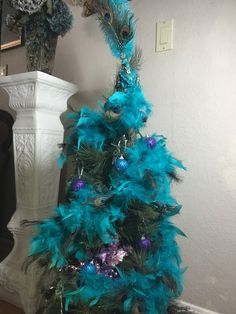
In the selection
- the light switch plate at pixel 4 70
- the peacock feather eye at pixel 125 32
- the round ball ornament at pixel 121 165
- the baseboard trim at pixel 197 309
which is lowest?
the baseboard trim at pixel 197 309

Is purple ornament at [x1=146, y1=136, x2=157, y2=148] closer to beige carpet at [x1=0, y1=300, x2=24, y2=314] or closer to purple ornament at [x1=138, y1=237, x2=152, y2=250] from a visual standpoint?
purple ornament at [x1=138, y1=237, x2=152, y2=250]

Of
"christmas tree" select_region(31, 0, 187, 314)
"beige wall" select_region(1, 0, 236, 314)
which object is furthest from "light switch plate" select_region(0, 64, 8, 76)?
"christmas tree" select_region(31, 0, 187, 314)

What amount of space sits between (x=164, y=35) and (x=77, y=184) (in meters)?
0.69

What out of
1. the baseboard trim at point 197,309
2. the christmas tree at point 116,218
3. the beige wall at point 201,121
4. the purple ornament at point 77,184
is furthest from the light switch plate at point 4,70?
the baseboard trim at point 197,309

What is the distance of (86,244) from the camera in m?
0.70

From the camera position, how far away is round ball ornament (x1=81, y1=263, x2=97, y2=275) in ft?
2.26

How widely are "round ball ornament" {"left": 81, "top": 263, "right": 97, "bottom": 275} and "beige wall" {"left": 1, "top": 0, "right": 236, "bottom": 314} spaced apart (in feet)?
1.47

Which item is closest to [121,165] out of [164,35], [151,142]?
[151,142]

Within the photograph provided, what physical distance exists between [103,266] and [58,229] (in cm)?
16

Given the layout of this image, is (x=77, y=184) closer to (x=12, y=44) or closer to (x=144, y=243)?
(x=144, y=243)

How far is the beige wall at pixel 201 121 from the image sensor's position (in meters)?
0.92

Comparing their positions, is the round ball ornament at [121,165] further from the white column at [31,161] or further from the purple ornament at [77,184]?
the white column at [31,161]

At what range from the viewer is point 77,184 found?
75 centimetres

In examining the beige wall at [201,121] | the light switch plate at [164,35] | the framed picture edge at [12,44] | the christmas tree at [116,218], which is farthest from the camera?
the framed picture edge at [12,44]
